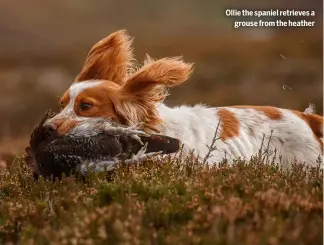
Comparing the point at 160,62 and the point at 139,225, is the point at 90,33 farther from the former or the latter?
the point at 139,225

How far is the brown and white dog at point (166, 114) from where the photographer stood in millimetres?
6816

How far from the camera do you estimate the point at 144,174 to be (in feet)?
19.9

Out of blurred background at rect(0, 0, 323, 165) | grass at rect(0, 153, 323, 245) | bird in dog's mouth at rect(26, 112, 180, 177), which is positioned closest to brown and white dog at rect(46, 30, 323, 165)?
Result: bird in dog's mouth at rect(26, 112, 180, 177)

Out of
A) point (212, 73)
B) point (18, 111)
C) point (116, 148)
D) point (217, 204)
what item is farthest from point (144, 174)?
point (212, 73)

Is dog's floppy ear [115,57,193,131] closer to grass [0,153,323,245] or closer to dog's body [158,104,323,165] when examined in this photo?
dog's body [158,104,323,165]

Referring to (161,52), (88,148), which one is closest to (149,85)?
(88,148)

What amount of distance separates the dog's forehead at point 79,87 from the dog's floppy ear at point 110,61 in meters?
0.35

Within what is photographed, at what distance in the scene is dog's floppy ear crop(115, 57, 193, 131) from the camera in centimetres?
702

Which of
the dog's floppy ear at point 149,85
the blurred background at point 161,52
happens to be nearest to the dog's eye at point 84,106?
the dog's floppy ear at point 149,85

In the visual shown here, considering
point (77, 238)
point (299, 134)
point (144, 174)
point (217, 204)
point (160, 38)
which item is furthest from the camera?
point (160, 38)

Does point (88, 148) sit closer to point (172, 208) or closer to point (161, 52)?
point (172, 208)

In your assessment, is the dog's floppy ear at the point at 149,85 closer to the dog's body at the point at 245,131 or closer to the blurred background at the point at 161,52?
the dog's body at the point at 245,131

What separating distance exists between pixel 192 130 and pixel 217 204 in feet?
8.44

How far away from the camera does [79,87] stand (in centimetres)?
688
